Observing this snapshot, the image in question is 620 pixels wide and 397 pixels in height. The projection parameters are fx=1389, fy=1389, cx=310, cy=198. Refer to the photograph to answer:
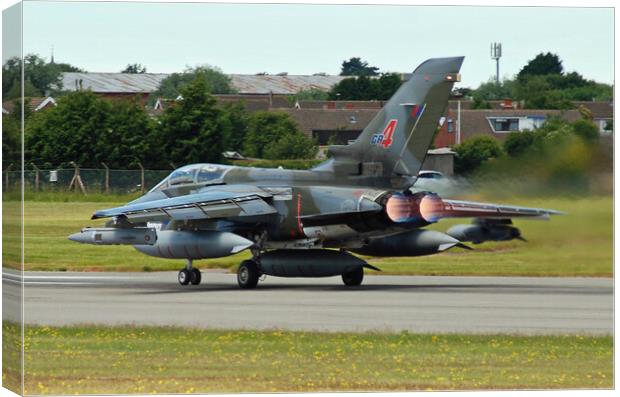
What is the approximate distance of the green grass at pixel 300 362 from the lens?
17.2 m

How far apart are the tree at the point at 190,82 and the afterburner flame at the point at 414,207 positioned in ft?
18.8

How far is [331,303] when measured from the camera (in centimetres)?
2689

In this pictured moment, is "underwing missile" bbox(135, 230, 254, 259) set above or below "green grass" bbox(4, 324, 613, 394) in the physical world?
above

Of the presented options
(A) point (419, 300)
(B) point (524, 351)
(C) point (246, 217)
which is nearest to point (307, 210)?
(C) point (246, 217)

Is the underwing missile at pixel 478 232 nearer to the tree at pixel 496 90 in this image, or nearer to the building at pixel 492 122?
the building at pixel 492 122

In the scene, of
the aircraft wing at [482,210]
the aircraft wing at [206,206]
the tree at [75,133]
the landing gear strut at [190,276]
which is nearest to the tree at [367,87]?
the aircraft wing at [206,206]

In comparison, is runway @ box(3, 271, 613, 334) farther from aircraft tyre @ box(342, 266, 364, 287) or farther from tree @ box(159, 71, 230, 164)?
tree @ box(159, 71, 230, 164)

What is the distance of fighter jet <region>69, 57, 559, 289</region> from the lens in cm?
2984

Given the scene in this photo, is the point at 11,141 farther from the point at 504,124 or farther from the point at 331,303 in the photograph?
the point at 504,124

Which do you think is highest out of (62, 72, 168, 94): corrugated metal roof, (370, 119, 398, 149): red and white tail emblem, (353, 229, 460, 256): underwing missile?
(62, 72, 168, 94): corrugated metal roof

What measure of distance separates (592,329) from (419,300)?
217 inches

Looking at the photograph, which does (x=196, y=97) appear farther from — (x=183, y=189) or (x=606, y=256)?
(x=606, y=256)

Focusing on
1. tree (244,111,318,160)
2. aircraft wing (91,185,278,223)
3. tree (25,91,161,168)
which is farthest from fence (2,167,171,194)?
aircraft wing (91,185,278,223)

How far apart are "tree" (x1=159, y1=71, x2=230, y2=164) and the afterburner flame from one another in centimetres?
827
